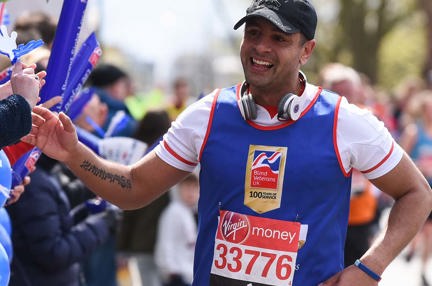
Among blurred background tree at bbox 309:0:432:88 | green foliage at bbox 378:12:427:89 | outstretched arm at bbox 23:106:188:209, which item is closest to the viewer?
outstretched arm at bbox 23:106:188:209

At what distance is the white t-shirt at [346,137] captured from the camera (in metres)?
3.65

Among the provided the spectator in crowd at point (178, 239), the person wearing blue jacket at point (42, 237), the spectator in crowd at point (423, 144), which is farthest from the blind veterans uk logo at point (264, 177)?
the spectator in crowd at point (423, 144)

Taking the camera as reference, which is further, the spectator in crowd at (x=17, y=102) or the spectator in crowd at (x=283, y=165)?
the spectator in crowd at (x=283, y=165)

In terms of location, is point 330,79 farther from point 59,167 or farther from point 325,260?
point 325,260

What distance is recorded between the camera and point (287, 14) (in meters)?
3.65

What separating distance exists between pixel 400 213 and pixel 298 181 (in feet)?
1.45

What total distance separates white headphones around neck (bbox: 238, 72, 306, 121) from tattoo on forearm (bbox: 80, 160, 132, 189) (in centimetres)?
58

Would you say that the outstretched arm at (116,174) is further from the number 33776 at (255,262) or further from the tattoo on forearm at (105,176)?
the number 33776 at (255,262)

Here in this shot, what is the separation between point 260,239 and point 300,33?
2.67 feet

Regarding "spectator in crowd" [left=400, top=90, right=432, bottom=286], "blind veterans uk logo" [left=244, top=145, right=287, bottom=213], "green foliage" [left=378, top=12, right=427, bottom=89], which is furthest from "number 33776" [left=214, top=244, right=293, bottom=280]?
"green foliage" [left=378, top=12, right=427, bottom=89]

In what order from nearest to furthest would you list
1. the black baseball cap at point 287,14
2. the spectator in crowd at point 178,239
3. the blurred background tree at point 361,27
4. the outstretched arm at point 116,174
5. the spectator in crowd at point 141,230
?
the black baseball cap at point 287,14 < the outstretched arm at point 116,174 < the spectator in crowd at point 178,239 < the spectator in crowd at point 141,230 < the blurred background tree at point 361,27

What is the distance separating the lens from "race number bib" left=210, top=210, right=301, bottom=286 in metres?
3.62

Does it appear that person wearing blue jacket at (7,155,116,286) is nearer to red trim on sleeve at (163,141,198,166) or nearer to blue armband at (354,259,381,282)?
red trim on sleeve at (163,141,198,166)

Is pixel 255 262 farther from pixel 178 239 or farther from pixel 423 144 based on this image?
pixel 423 144
